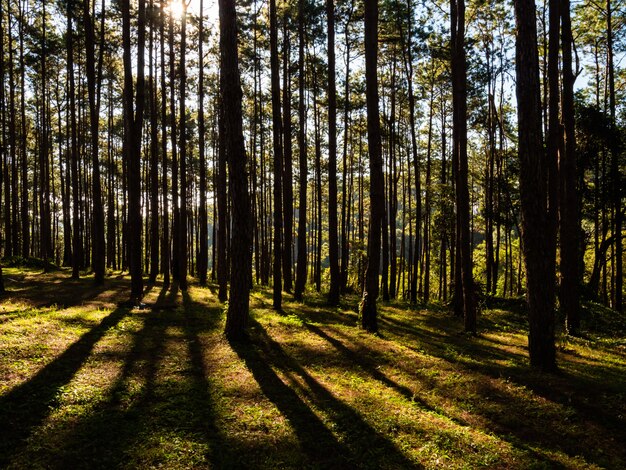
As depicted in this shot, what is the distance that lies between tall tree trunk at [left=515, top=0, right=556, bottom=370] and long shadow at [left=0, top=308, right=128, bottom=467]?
8341 mm

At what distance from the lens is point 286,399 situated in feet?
20.3

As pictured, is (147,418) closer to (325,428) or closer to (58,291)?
(325,428)

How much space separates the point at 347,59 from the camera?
21.2 metres

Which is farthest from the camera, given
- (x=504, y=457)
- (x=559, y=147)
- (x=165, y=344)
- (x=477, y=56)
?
(x=477, y=56)

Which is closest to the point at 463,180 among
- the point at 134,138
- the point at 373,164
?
the point at 373,164

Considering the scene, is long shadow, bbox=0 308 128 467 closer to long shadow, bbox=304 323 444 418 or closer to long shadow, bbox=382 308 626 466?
long shadow, bbox=304 323 444 418

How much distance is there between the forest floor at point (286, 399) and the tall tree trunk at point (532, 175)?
61.7 inches

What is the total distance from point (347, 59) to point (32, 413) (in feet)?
68.5

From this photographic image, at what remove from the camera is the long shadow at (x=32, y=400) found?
14.6 feet

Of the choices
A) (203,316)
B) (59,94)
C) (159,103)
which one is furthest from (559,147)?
(59,94)

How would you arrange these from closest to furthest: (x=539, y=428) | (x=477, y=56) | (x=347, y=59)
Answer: (x=539, y=428) → (x=347, y=59) → (x=477, y=56)

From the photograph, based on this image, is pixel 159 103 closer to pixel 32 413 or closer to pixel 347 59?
pixel 347 59

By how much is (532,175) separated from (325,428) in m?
5.96

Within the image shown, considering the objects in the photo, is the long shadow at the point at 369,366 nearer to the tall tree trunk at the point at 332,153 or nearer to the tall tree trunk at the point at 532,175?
the tall tree trunk at the point at 532,175
